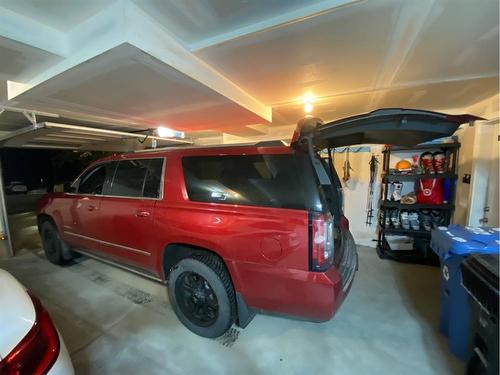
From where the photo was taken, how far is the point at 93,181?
10.4ft

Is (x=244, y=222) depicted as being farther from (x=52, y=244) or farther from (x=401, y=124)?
(x=52, y=244)

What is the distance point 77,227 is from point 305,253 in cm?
318

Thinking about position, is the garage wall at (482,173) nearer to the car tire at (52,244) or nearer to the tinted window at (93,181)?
the tinted window at (93,181)

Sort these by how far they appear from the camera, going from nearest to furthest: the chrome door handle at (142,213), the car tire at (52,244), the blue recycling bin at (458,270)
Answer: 1. the blue recycling bin at (458,270)
2. the chrome door handle at (142,213)
3. the car tire at (52,244)

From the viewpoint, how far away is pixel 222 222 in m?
1.88

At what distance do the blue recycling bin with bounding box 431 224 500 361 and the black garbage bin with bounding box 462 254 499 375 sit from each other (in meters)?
0.27

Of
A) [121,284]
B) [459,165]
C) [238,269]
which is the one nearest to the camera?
[238,269]

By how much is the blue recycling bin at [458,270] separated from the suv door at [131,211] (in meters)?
2.66

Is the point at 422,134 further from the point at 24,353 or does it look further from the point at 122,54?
the point at 24,353

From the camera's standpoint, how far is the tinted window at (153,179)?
2354 millimetres

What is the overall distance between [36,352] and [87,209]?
7.58ft

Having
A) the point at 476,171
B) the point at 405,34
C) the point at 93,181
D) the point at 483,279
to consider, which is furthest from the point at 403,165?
the point at 93,181

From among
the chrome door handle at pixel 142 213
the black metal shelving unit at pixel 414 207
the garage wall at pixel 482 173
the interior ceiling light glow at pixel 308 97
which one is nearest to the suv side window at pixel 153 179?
the chrome door handle at pixel 142 213

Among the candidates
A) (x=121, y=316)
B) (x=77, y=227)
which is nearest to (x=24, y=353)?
(x=121, y=316)
